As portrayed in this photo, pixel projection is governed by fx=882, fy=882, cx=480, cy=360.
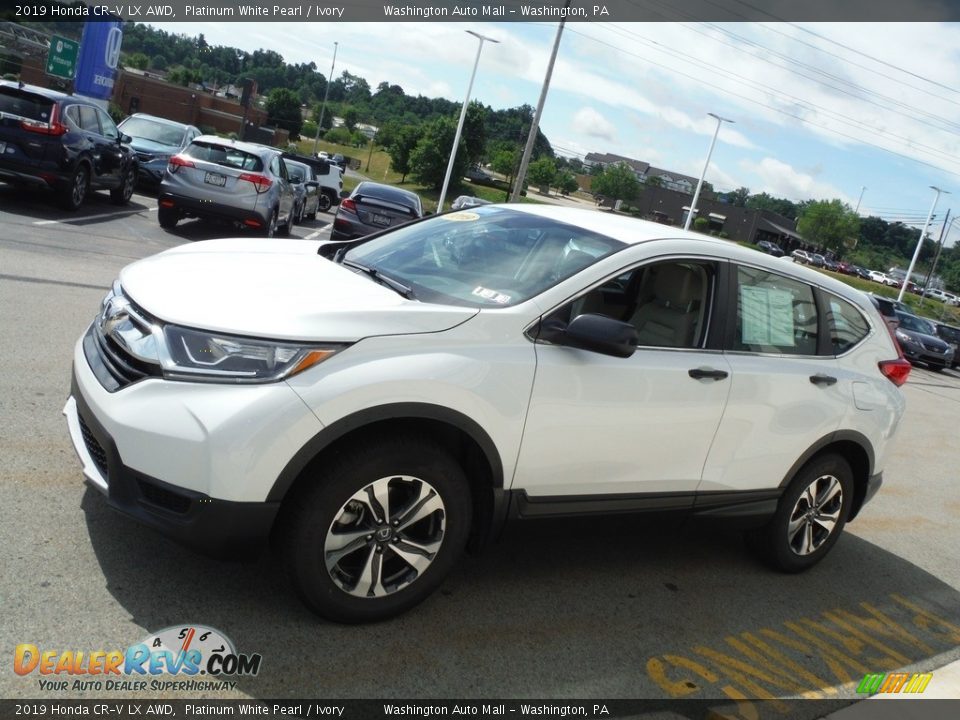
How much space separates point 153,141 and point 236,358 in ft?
63.5

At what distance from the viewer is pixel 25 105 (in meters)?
12.8

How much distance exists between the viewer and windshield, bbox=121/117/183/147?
20734 mm

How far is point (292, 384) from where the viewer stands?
3.12 m

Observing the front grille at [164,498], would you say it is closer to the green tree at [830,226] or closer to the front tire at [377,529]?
the front tire at [377,529]

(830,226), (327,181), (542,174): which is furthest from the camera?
(830,226)

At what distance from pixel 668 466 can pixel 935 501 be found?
506 cm

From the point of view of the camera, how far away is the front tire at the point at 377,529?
10.6ft

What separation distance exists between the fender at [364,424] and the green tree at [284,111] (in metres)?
116

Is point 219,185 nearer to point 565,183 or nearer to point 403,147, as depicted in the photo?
point 403,147

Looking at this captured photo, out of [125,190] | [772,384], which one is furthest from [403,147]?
[772,384]

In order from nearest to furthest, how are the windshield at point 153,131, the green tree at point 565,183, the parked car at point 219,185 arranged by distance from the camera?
the parked car at point 219,185 → the windshield at point 153,131 → the green tree at point 565,183

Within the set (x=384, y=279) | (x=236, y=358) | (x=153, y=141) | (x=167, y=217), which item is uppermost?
(x=384, y=279)

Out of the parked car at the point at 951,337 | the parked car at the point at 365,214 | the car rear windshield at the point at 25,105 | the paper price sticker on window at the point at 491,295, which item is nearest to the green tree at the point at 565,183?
the parked car at the point at 951,337

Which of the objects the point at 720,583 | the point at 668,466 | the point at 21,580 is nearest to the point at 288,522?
the point at 21,580
